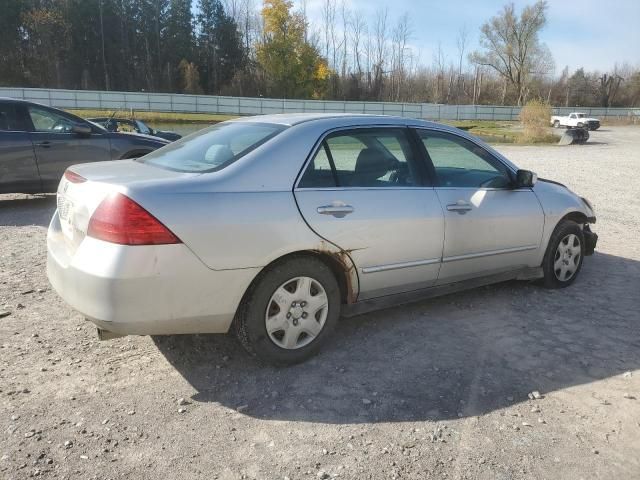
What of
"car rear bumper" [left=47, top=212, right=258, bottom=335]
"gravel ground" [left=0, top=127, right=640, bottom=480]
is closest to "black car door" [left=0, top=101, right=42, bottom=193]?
"gravel ground" [left=0, top=127, right=640, bottom=480]

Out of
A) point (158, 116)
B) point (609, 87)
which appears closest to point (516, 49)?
point (609, 87)

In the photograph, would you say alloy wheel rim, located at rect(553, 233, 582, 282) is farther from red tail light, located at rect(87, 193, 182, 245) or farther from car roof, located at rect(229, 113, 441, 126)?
red tail light, located at rect(87, 193, 182, 245)

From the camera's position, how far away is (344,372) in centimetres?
333

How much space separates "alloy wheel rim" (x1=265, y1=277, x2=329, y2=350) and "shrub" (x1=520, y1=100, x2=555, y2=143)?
30.9 m

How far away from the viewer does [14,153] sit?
7.70 meters

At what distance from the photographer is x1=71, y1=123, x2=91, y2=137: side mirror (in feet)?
26.8

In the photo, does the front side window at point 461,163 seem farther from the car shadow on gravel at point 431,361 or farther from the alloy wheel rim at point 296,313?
the alloy wheel rim at point 296,313

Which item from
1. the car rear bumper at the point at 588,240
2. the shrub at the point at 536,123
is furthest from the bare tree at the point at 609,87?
the car rear bumper at the point at 588,240

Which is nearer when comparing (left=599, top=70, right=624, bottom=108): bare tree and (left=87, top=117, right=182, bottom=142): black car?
(left=87, top=117, right=182, bottom=142): black car

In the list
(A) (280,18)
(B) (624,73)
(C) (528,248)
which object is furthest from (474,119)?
(C) (528,248)

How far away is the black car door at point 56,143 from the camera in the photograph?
26.0ft

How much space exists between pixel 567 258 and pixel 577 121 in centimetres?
4846

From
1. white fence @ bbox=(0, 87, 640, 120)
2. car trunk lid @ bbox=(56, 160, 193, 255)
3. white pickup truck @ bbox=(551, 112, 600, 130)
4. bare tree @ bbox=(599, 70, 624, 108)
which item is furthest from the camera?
bare tree @ bbox=(599, 70, 624, 108)

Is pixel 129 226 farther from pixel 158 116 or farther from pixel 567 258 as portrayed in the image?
pixel 158 116
